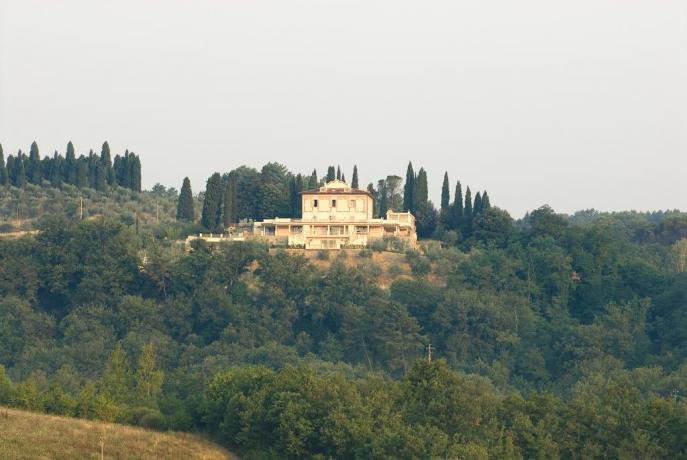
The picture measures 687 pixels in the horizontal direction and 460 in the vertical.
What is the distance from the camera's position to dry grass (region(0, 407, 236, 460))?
51812 mm

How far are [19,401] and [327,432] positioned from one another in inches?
502

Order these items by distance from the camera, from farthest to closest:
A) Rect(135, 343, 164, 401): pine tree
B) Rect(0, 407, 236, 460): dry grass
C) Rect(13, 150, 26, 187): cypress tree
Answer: Rect(13, 150, 26, 187): cypress tree
Rect(135, 343, 164, 401): pine tree
Rect(0, 407, 236, 460): dry grass

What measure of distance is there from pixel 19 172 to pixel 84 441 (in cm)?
5092

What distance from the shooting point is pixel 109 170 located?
104938 mm

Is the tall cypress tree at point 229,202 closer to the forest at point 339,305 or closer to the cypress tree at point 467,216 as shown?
the forest at point 339,305

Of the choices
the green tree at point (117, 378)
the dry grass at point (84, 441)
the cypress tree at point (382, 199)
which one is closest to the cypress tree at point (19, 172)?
the cypress tree at point (382, 199)

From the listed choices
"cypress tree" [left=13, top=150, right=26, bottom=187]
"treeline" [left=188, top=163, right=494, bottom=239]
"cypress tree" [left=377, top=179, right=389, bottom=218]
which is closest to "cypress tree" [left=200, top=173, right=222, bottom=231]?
"treeline" [left=188, top=163, right=494, bottom=239]

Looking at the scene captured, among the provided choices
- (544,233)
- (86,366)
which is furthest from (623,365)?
(86,366)

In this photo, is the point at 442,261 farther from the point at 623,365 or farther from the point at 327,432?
the point at 327,432

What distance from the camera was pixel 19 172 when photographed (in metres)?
102

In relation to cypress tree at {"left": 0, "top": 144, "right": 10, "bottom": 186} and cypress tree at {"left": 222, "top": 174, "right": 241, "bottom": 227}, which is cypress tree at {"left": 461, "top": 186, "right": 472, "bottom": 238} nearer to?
cypress tree at {"left": 222, "top": 174, "right": 241, "bottom": 227}

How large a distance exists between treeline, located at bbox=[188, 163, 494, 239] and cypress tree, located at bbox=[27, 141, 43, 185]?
11175mm

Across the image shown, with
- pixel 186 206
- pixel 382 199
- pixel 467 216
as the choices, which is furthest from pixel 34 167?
pixel 467 216

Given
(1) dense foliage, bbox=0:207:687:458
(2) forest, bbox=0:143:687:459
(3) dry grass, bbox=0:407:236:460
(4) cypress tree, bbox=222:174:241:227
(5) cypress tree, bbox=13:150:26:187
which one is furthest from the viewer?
(5) cypress tree, bbox=13:150:26:187
